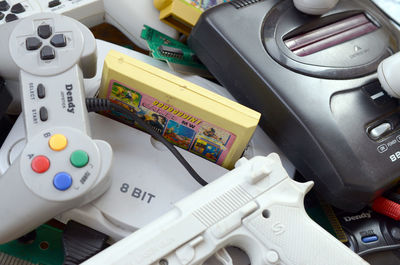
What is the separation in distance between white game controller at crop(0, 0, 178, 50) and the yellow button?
0.85ft

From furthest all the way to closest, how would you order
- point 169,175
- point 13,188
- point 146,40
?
point 146,40, point 169,175, point 13,188

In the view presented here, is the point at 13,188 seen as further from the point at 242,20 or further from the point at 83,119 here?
the point at 242,20

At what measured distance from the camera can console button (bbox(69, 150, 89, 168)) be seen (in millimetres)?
487

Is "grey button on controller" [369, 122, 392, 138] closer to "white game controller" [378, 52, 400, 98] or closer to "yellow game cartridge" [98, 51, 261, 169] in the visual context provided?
"white game controller" [378, 52, 400, 98]

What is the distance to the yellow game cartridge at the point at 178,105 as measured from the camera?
542 mm

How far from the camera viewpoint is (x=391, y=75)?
0.58 metres

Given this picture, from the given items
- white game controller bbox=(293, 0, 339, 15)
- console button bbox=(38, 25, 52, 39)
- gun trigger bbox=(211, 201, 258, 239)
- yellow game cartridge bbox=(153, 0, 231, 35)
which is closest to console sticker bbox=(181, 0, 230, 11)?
yellow game cartridge bbox=(153, 0, 231, 35)

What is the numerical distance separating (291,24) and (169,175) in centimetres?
28

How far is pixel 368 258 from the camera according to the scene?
Result: 1.99 feet

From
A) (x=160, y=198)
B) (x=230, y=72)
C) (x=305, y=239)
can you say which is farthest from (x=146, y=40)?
(x=305, y=239)

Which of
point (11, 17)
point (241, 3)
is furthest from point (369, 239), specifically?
point (11, 17)

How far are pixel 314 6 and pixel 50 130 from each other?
39 cm

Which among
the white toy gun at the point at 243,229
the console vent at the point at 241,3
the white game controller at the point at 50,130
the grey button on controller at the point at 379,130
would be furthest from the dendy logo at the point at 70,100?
the grey button on controller at the point at 379,130

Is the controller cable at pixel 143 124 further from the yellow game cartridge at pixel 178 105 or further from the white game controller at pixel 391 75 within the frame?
the white game controller at pixel 391 75
